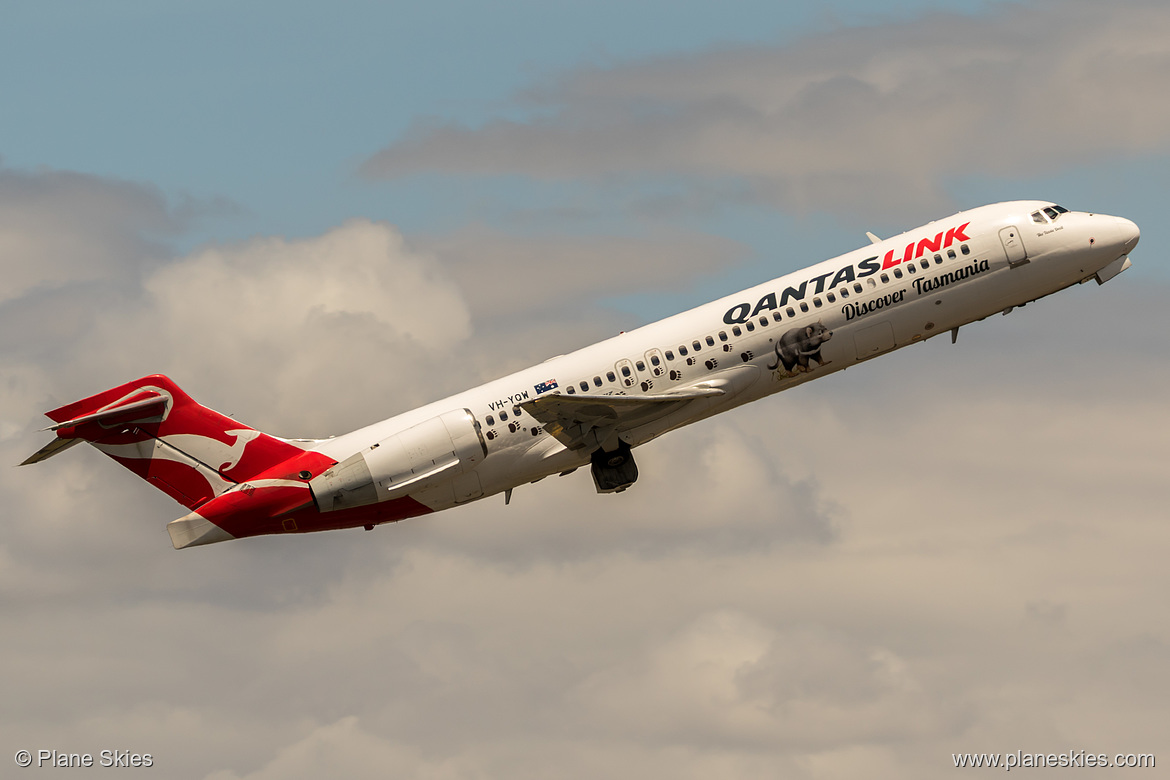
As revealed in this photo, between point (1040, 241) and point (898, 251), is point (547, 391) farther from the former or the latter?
point (1040, 241)

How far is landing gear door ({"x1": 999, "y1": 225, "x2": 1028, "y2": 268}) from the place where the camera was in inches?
1837

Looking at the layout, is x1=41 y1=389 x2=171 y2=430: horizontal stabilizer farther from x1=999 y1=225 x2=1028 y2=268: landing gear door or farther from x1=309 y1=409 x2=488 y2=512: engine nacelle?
x1=999 y1=225 x2=1028 y2=268: landing gear door

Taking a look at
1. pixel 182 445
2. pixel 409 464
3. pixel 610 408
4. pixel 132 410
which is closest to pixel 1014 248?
pixel 610 408

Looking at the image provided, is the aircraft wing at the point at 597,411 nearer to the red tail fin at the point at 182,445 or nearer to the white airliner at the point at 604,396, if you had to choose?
the white airliner at the point at 604,396

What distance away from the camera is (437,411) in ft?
152

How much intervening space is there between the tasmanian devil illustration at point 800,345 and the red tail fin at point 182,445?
1678 cm

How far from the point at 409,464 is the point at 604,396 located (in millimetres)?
6897

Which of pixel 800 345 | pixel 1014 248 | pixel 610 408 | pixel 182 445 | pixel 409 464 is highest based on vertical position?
pixel 1014 248

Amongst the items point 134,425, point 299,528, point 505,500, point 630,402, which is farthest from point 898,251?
point 134,425

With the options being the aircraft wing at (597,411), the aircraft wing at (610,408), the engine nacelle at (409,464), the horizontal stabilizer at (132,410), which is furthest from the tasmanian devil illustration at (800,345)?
the horizontal stabilizer at (132,410)

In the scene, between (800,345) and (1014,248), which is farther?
(1014,248)

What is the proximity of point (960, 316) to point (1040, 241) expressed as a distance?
12.2 ft

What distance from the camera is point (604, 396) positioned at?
44.6 meters

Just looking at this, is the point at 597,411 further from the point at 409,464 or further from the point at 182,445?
the point at 182,445
